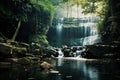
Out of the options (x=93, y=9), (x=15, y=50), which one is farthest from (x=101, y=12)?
(x=15, y=50)

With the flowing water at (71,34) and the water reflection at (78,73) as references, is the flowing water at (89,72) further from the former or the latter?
the flowing water at (71,34)

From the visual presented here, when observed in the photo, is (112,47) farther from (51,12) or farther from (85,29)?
(85,29)

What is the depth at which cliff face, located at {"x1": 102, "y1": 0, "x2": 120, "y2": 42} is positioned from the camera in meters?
33.9

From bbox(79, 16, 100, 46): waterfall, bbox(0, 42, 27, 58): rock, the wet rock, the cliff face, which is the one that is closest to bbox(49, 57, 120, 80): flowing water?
bbox(0, 42, 27, 58): rock

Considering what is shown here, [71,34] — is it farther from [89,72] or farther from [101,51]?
[89,72]

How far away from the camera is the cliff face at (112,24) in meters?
33.9

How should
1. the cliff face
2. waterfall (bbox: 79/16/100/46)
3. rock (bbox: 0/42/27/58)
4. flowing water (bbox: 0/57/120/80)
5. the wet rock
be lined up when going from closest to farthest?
1. flowing water (bbox: 0/57/120/80)
2. rock (bbox: 0/42/27/58)
3. the wet rock
4. the cliff face
5. waterfall (bbox: 79/16/100/46)

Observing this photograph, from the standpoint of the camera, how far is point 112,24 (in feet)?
115

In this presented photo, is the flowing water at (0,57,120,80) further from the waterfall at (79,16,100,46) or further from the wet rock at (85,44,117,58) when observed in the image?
the waterfall at (79,16,100,46)

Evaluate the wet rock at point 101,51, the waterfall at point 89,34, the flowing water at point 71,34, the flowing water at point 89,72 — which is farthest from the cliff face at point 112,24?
the flowing water at point 89,72

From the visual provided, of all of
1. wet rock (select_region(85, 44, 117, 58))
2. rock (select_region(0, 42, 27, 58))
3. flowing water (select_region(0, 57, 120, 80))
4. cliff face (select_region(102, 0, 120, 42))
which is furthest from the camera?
cliff face (select_region(102, 0, 120, 42))

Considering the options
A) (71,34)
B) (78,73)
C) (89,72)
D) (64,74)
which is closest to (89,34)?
(71,34)

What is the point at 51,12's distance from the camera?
46.7 meters

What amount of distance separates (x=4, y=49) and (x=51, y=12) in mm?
24875
